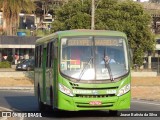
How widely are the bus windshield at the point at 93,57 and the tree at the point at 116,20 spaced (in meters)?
35.5

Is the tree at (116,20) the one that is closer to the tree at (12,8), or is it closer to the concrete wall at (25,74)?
the concrete wall at (25,74)

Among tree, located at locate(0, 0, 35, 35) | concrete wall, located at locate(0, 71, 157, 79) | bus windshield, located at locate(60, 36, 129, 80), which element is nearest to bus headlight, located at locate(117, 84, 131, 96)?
bus windshield, located at locate(60, 36, 129, 80)

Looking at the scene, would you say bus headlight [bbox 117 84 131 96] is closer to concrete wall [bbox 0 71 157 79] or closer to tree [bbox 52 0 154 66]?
concrete wall [bbox 0 71 157 79]

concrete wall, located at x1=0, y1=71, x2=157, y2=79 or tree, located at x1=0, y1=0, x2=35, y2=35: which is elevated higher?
tree, located at x1=0, y1=0, x2=35, y2=35

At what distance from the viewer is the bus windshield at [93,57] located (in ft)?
58.2

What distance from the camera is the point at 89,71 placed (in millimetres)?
17734

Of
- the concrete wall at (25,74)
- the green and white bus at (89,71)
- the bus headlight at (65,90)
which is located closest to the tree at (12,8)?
the concrete wall at (25,74)

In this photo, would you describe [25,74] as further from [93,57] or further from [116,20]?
[93,57]

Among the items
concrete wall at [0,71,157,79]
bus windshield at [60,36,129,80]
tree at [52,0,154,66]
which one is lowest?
concrete wall at [0,71,157,79]

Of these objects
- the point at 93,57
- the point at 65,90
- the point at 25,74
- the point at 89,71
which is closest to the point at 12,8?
the point at 25,74

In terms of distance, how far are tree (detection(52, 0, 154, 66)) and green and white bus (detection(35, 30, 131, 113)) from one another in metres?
35.4

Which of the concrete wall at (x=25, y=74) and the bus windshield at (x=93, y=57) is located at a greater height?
the bus windshield at (x=93, y=57)

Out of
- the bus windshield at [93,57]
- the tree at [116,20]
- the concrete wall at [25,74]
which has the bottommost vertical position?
the concrete wall at [25,74]

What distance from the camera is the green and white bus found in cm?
1745
